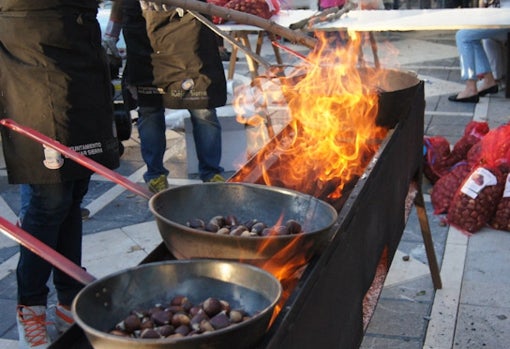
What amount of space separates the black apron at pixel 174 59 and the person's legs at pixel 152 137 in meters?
0.19

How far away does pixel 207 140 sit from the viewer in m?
5.43

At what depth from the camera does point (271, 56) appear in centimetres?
1120

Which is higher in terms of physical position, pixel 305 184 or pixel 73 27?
pixel 73 27

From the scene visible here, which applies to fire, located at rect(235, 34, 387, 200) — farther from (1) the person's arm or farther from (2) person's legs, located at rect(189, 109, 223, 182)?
(1) the person's arm

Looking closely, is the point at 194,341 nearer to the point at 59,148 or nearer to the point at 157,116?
the point at 59,148

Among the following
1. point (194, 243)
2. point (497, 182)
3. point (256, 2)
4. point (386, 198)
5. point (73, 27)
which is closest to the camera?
point (194, 243)

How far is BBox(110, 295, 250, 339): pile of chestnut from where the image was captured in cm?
163

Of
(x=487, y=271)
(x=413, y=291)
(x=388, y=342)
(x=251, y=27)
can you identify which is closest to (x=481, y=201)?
(x=487, y=271)

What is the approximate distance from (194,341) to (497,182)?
148 inches

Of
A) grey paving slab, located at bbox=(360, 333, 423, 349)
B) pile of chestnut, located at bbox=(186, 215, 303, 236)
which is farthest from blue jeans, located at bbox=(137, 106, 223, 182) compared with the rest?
pile of chestnut, located at bbox=(186, 215, 303, 236)

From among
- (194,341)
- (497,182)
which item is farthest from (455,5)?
(194,341)

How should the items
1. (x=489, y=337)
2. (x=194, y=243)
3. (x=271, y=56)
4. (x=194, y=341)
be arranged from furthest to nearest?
(x=271, y=56)
(x=489, y=337)
(x=194, y=243)
(x=194, y=341)

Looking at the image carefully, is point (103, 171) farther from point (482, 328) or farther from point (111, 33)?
point (111, 33)

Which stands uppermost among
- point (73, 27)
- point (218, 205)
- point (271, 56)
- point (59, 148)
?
point (73, 27)
